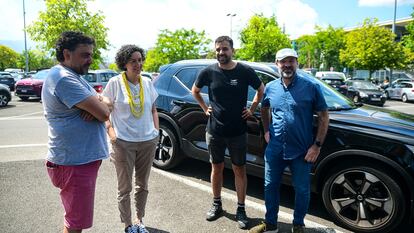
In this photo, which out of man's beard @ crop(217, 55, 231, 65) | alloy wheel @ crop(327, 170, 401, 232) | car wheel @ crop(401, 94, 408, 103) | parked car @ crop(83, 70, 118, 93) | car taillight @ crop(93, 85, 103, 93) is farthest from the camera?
car wheel @ crop(401, 94, 408, 103)

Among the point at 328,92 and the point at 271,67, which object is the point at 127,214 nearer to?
the point at 271,67

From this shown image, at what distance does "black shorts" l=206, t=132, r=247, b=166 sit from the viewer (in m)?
3.54

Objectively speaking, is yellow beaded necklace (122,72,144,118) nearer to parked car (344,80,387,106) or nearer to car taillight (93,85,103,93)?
car taillight (93,85,103,93)

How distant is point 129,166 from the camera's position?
317cm

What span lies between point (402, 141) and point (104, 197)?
3.41 metres

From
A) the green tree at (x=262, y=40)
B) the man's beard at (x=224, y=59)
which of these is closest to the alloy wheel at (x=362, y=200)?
the man's beard at (x=224, y=59)

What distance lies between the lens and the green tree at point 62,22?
24.1 m

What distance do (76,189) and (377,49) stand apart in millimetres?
30912

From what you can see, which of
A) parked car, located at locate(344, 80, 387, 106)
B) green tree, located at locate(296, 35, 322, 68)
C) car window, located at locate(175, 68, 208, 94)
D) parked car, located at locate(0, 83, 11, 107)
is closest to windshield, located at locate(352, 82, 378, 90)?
Result: parked car, located at locate(344, 80, 387, 106)

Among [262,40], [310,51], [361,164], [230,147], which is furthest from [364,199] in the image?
[310,51]

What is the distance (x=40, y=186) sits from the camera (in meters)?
4.55

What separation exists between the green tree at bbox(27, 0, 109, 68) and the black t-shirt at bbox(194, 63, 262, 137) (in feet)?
74.9

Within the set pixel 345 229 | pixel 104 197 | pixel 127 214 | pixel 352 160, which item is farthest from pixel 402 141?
pixel 104 197

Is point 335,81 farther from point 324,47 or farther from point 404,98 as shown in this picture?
point 324,47
